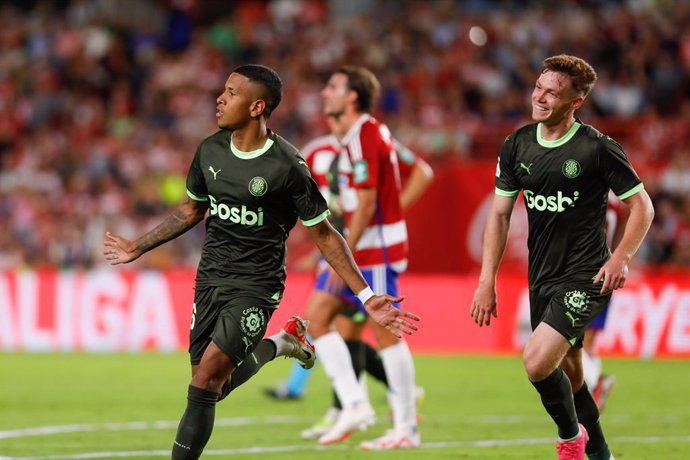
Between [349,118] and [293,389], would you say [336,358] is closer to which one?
[349,118]

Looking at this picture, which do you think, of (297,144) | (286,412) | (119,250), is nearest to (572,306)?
(119,250)

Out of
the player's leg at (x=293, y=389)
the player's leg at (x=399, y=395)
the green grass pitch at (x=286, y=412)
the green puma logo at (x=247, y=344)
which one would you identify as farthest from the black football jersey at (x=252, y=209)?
the player's leg at (x=293, y=389)

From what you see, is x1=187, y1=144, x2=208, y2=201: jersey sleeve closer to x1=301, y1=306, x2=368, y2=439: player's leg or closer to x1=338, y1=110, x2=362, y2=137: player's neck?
x1=338, y1=110, x2=362, y2=137: player's neck

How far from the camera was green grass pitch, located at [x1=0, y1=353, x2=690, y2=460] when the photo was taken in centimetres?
888

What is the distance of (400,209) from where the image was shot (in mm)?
9734

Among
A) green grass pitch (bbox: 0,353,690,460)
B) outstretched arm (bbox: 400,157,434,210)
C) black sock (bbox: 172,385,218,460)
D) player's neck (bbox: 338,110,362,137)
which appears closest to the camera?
black sock (bbox: 172,385,218,460)

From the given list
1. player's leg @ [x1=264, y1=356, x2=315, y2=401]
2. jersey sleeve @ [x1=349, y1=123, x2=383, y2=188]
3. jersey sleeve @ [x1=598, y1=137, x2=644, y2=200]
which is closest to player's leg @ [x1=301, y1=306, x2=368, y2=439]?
jersey sleeve @ [x1=349, y1=123, x2=383, y2=188]

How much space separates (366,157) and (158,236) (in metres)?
2.48

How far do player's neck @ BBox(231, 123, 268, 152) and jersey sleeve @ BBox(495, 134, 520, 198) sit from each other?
1.47 metres

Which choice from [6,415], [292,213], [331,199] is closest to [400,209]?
[331,199]

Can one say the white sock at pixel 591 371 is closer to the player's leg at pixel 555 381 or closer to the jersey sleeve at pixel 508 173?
the player's leg at pixel 555 381

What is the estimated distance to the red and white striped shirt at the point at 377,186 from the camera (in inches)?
371

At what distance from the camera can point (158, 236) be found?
24.2 ft

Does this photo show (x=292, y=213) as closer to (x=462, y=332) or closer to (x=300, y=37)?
(x=462, y=332)
